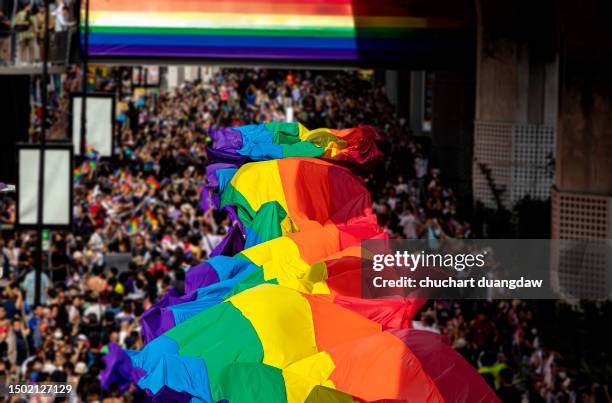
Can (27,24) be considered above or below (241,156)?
above

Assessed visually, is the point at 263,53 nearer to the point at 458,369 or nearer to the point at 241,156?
the point at 241,156

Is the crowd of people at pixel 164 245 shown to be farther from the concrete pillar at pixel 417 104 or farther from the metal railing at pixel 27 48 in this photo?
the metal railing at pixel 27 48

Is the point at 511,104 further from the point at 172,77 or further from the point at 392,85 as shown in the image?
the point at 172,77

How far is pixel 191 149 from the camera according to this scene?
3775 cm

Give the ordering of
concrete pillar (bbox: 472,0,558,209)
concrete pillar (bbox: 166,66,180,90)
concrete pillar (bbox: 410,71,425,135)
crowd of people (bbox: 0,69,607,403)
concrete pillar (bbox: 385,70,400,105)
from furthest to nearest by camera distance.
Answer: concrete pillar (bbox: 166,66,180,90), concrete pillar (bbox: 385,70,400,105), concrete pillar (bbox: 410,71,425,135), concrete pillar (bbox: 472,0,558,209), crowd of people (bbox: 0,69,607,403)

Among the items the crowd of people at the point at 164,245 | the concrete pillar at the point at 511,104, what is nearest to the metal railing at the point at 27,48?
the crowd of people at the point at 164,245

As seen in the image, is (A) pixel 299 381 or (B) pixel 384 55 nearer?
(A) pixel 299 381

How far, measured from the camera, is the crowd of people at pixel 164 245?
58.0 feet

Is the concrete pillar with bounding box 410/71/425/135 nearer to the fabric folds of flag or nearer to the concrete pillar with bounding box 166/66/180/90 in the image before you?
the concrete pillar with bounding box 166/66/180/90

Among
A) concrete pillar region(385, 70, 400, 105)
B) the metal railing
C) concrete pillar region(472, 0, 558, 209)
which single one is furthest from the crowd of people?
concrete pillar region(385, 70, 400, 105)

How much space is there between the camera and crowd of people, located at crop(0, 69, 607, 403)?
1769cm

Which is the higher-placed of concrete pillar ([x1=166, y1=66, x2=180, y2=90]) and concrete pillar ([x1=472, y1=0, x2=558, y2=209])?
concrete pillar ([x1=166, y1=66, x2=180, y2=90])

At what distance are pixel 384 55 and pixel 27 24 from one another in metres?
7.62

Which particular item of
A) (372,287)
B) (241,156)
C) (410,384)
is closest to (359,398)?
(410,384)
